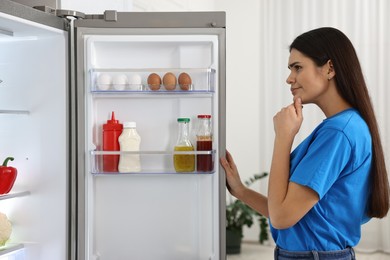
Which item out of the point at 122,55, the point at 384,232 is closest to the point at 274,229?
the point at 122,55

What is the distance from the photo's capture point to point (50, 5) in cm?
220

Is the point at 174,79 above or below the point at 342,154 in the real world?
above

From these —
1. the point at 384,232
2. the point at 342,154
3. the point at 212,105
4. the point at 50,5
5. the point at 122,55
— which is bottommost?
the point at 384,232

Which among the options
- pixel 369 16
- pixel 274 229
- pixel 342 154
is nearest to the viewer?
pixel 342 154

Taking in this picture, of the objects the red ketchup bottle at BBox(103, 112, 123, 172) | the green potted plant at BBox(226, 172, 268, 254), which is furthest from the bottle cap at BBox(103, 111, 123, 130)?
the green potted plant at BBox(226, 172, 268, 254)

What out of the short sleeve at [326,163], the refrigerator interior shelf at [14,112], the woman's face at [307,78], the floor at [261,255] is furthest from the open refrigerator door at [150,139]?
the floor at [261,255]

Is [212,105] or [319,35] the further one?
[212,105]

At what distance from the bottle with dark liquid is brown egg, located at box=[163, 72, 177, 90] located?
0.15 meters

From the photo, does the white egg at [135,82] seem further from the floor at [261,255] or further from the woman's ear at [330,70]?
the floor at [261,255]

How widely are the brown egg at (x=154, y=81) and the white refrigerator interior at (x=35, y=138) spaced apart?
11.2 inches

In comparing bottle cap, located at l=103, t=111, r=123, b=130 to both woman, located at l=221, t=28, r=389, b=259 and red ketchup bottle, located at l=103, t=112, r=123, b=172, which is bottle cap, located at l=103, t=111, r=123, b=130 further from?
woman, located at l=221, t=28, r=389, b=259

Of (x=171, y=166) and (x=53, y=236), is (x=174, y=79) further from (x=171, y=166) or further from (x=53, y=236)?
(x=53, y=236)

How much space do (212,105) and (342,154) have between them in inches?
22.9

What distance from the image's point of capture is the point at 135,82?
215 cm
